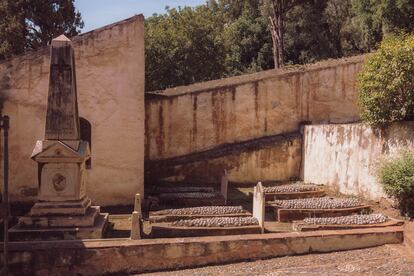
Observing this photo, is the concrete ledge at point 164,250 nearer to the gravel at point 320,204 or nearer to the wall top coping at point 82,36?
the gravel at point 320,204

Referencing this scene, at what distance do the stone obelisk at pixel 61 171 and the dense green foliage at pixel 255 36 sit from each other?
15833mm

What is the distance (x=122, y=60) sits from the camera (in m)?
14.3

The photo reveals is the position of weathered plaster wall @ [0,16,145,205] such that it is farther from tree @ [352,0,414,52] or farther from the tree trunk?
the tree trunk

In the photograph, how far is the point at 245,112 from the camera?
18.3m

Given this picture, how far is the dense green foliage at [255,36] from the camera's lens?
2586 centimetres

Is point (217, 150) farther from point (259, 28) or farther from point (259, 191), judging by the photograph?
point (259, 28)

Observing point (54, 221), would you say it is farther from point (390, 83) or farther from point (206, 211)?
point (390, 83)

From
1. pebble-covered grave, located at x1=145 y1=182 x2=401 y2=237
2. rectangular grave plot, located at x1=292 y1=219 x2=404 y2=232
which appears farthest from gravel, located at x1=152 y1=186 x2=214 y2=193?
rectangular grave plot, located at x1=292 y1=219 x2=404 y2=232

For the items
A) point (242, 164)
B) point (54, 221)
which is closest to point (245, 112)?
point (242, 164)

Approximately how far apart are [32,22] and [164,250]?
19.9 metres

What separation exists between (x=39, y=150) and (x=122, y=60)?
5389mm

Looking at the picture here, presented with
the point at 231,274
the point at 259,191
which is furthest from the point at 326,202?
the point at 231,274

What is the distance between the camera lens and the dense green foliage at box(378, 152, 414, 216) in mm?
9953

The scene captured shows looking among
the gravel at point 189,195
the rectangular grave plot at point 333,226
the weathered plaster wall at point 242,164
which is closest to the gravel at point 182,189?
the gravel at point 189,195
